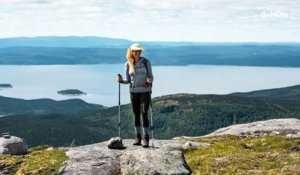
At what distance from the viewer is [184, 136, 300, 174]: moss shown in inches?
890

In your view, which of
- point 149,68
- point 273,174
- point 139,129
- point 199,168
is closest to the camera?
point 273,174

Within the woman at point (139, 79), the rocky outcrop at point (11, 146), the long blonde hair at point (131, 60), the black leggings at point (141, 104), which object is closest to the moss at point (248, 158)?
the black leggings at point (141, 104)

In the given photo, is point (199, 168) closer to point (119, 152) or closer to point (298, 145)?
point (119, 152)

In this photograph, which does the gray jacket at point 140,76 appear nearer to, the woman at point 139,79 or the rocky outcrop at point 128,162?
the woman at point 139,79

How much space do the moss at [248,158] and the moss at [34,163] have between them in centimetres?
740

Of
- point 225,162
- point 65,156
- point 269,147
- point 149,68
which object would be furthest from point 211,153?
point 65,156

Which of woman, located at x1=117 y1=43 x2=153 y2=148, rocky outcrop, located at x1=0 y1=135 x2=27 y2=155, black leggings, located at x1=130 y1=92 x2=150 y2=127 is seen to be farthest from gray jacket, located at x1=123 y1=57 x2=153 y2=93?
rocky outcrop, located at x1=0 y1=135 x2=27 y2=155

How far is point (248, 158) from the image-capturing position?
24.9m

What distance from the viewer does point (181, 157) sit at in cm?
2380

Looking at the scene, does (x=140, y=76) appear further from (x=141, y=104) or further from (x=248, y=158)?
(x=248, y=158)

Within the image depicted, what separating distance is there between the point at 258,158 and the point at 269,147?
497cm

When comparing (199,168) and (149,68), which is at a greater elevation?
(149,68)

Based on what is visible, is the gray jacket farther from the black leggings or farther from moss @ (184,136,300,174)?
moss @ (184,136,300,174)

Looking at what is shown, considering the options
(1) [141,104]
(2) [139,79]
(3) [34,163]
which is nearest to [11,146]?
(3) [34,163]
